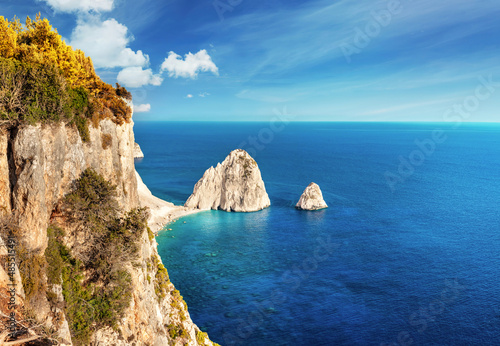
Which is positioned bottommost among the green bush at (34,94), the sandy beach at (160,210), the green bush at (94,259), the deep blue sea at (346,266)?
the deep blue sea at (346,266)

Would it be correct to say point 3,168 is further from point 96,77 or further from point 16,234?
point 96,77

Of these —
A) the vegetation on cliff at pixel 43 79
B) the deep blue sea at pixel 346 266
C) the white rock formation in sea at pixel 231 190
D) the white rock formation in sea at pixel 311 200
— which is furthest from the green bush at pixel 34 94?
the white rock formation in sea at pixel 311 200

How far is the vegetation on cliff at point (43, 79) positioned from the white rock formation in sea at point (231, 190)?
222 ft

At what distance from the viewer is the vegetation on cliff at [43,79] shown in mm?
17750

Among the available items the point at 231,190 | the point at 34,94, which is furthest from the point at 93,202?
the point at 231,190

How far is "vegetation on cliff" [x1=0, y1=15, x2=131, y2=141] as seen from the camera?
17750 mm

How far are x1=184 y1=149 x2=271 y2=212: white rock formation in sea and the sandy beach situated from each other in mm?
3330

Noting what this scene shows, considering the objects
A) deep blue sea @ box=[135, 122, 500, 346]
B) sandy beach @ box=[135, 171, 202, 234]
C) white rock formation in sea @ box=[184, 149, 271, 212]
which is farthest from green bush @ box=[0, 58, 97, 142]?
white rock formation in sea @ box=[184, 149, 271, 212]

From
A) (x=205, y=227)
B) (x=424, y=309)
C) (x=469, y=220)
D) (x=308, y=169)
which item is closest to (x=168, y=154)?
(x=308, y=169)

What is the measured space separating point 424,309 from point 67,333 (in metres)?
46.0

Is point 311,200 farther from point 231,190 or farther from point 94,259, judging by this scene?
point 94,259

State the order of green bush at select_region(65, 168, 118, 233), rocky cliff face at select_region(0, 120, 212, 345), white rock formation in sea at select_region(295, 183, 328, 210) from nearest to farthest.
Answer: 1. rocky cliff face at select_region(0, 120, 212, 345)
2. green bush at select_region(65, 168, 118, 233)
3. white rock formation in sea at select_region(295, 183, 328, 210)

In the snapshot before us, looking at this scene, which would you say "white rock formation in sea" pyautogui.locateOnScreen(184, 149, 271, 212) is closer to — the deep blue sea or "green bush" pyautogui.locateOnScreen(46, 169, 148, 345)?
the deep blue sea

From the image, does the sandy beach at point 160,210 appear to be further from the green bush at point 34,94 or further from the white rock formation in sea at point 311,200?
the green bush at point 34,94
